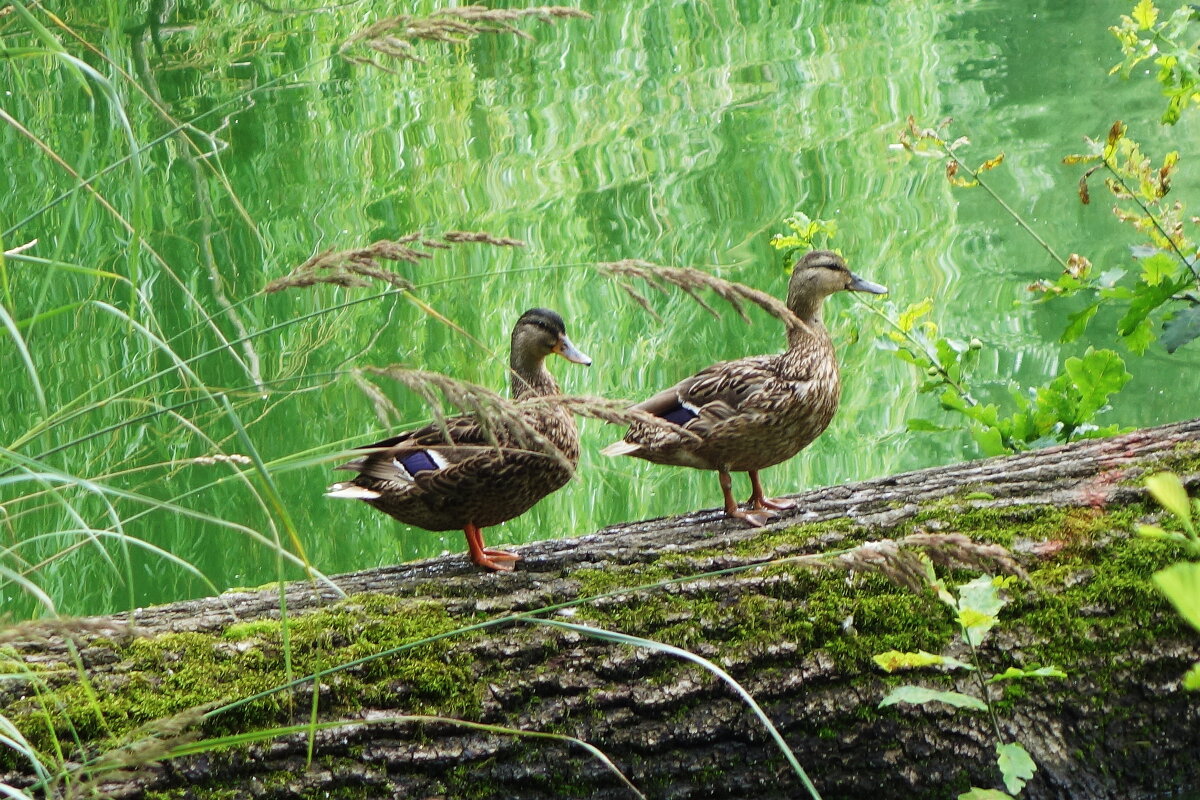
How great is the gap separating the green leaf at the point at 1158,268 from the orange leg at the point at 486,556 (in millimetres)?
1900

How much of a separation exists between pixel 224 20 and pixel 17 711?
9.90m

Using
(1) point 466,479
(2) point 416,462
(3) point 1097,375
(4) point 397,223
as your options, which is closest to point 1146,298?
(3) point 1097,375

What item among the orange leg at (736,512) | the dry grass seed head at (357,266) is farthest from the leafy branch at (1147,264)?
the dry grass seed head at (357,266)

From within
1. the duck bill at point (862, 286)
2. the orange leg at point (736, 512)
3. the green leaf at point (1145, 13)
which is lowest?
the orange leg at point (736, 512)

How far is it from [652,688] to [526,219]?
Answer: 239 inches

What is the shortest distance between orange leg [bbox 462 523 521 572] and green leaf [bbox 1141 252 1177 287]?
1.90 m

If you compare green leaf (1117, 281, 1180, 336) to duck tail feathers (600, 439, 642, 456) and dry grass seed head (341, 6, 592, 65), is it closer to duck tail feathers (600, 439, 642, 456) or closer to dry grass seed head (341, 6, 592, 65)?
duck tail feathers (600, 439, 642, 456)

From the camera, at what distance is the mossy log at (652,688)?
227 centimetres

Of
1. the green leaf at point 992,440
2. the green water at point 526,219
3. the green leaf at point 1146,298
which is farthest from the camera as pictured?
the green water at point 526,219

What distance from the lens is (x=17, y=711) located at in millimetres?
2258

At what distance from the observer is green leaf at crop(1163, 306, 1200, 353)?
3363mm

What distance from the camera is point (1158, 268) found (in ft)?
11.8

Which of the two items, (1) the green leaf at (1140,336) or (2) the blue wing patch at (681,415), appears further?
(1) the green leaf at (1140,336)

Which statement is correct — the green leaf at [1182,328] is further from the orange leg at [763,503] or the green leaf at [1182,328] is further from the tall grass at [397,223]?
the tall grass at [397,223]
